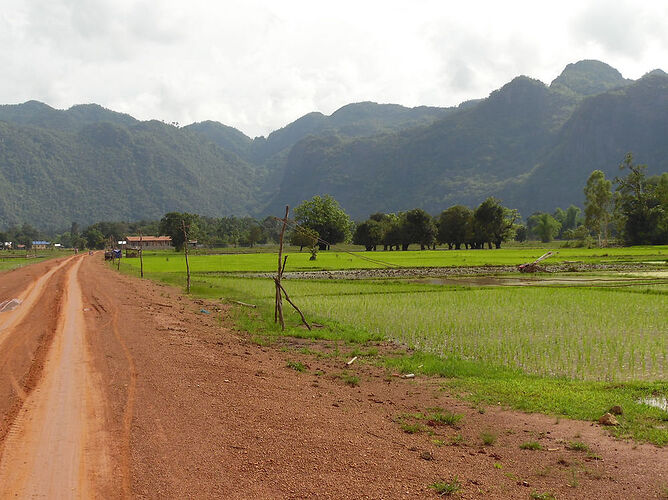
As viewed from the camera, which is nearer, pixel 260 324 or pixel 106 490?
pixel 106 490

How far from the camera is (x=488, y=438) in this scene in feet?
26.7

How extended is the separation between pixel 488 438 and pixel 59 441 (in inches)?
282

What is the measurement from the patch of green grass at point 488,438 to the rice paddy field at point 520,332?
1.70m

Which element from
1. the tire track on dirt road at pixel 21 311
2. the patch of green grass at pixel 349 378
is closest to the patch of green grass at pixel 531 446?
the patch of green grass at pixel 349 378

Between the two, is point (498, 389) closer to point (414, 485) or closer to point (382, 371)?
point (382, 371)

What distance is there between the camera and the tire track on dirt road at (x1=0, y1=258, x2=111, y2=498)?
6.32 meters

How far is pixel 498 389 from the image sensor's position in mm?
10859

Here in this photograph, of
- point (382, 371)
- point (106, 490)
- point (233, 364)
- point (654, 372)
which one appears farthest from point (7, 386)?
point (654, 372)

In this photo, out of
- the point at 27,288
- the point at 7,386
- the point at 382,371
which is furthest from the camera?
the point at 27,288

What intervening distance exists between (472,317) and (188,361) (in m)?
12.5

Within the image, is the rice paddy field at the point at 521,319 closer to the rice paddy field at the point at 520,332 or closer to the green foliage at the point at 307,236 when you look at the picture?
the rice paddy field at the point at 520,332

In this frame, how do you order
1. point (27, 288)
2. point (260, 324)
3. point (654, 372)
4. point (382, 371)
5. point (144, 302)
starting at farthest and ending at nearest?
point (27, 288) < point (144, 302) < point (260, 324) < point (382, 371) < point (654, 372)

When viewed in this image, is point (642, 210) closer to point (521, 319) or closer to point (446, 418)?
point (521, 319)

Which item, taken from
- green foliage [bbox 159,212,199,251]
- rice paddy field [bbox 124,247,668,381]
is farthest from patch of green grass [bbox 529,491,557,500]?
Answer: green foliage [bbox 159,212,199,251]
